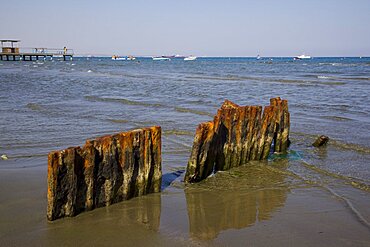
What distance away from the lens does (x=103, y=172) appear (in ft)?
22.0

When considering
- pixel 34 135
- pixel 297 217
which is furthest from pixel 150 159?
pixel 34 135

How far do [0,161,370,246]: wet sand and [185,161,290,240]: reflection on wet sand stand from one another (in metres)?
0.02

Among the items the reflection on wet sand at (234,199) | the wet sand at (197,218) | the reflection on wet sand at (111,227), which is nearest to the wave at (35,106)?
the wet sand at (197,218)

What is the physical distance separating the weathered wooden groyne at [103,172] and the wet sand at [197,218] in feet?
0.63

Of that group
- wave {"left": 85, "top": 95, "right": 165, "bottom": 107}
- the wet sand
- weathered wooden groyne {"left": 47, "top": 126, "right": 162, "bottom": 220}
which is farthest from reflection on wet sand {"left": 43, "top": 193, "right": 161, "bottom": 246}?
wave {"left": 85, "top": 95, "right": 165, "bottom": 107}

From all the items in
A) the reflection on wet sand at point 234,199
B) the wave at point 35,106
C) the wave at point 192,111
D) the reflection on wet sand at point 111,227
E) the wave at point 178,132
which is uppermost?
the wave at point 192,111

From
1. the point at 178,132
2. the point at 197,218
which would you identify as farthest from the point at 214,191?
the point at 178,132

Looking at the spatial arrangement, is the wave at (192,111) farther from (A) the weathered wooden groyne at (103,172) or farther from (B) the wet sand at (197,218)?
(A) the weathered wooden groyne at (103,172)

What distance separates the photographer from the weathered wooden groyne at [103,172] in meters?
6.04

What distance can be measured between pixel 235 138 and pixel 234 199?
89.1 inches

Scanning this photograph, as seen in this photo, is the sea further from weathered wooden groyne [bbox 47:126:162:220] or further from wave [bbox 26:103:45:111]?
wave [bbox 26:103:45:111]

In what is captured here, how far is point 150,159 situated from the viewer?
7453 mm

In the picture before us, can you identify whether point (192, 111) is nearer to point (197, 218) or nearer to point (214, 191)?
point (214, 191)

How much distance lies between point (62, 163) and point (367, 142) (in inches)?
397
